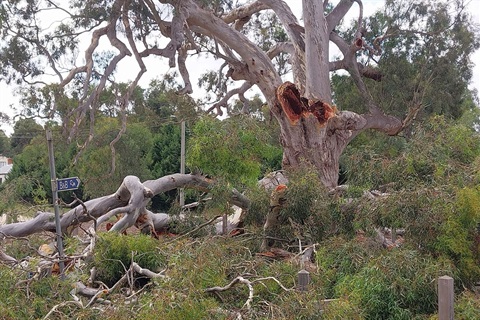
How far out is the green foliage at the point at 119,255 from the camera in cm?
708

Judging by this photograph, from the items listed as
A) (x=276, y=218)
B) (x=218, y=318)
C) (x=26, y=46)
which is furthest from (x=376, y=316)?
(x=26, y=46)

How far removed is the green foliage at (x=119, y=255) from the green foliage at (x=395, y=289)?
2003 millimetres

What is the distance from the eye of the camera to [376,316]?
6168 mm

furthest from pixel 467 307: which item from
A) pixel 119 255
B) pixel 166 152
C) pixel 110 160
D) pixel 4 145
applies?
pixel 4 145

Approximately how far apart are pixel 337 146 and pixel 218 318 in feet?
26.0

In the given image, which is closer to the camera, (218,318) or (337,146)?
(218,318)

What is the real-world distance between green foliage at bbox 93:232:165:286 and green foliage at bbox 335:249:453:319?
6.57 ft

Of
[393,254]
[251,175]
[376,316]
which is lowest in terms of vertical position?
[376,316]

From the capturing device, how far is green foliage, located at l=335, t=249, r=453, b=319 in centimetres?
614

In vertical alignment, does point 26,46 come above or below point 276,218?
above

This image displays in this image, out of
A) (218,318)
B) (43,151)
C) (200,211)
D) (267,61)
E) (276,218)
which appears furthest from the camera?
(43,151)

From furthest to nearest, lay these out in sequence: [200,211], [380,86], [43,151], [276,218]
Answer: [43,151]
[380,86]
[200,211]
[276,218]

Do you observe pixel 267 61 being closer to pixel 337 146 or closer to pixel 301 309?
pixel 337 146

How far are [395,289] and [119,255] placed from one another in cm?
292
